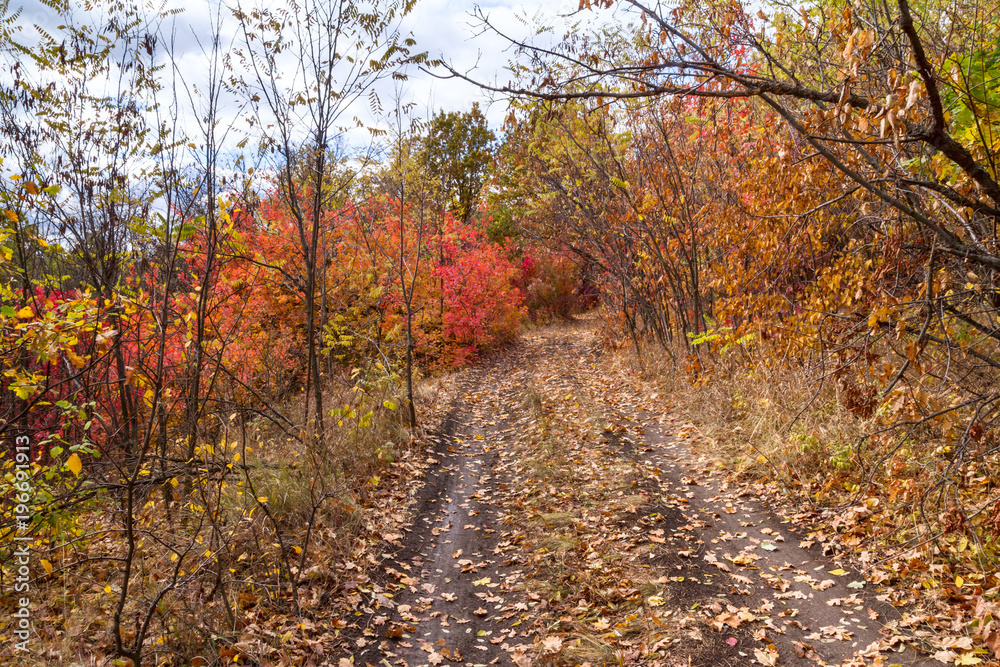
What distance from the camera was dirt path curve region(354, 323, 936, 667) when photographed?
4.12 m

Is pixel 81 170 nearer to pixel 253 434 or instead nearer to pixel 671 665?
pixel 253 434

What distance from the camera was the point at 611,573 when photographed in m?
5.14

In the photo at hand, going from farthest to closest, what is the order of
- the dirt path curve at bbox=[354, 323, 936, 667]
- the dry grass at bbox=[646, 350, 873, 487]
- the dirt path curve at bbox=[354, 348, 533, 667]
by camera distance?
the dry grass at bbox=[646, 350, 873, 487], the dirt path curve at bbox=[354, 348, 533, 667], the dirt path curve at bbox=[354, 323, 936, 667]

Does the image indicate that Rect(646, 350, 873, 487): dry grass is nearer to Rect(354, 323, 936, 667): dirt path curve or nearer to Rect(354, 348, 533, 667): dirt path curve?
Rect(354, 323, 936, 667): dirt path curve

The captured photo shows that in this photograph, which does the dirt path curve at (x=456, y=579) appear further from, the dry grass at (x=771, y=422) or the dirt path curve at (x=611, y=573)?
the dry grass at (x=771, y=422)

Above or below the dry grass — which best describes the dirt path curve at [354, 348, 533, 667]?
below

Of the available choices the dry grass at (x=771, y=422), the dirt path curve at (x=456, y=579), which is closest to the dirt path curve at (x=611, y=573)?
the dirt path curve at (x=456, y=579)

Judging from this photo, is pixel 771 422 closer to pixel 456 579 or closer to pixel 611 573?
pixel 611 573

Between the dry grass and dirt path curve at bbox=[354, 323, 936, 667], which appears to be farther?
the dry grass

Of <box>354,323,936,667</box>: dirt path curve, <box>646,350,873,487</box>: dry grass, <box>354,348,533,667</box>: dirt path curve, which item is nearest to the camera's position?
<box>354,323,936,667</box>: dirt path curve

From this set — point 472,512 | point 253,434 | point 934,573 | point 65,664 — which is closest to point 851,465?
point 934,573

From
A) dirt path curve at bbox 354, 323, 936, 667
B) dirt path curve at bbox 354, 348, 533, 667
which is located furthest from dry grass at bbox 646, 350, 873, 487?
dirt path curve at bbox 354, 348, 533, 667

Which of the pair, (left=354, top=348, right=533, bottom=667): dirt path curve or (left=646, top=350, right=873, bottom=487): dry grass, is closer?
(left=354, top=348, right=533, bottom=667): dirt path curve

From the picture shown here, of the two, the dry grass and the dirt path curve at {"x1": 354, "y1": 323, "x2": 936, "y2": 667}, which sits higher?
the dry grass
